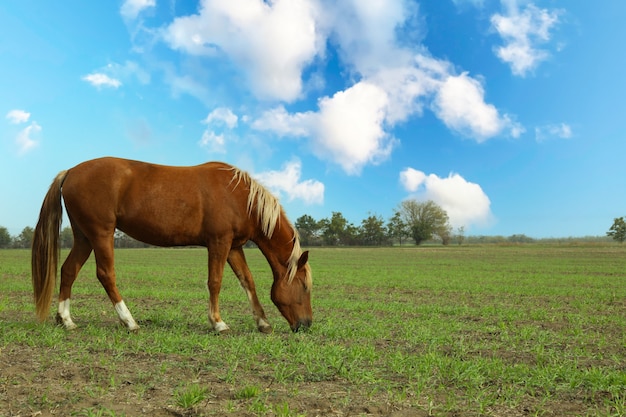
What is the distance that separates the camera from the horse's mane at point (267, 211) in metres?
6.95

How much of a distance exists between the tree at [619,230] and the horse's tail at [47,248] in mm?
100250

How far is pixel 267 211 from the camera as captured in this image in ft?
23.0

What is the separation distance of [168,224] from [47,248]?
205 cm

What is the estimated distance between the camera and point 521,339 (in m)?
6.89

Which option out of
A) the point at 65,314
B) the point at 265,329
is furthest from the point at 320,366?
the point at 65,314

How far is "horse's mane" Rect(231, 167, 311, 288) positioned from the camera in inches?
273

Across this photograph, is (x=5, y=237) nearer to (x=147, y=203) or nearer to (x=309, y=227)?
(x=309, y=227)

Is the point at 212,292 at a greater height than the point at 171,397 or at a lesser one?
greater

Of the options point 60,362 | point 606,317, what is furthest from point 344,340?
point 606,317

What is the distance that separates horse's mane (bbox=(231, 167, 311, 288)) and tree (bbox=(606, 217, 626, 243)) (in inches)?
3861

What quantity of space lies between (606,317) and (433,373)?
6561mm

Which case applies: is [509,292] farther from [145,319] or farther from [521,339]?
[145,319]

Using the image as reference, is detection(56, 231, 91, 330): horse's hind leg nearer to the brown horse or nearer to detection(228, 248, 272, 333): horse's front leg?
the brown horse

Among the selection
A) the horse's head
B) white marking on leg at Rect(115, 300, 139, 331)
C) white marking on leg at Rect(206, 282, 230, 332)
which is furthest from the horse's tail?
the horse's head
